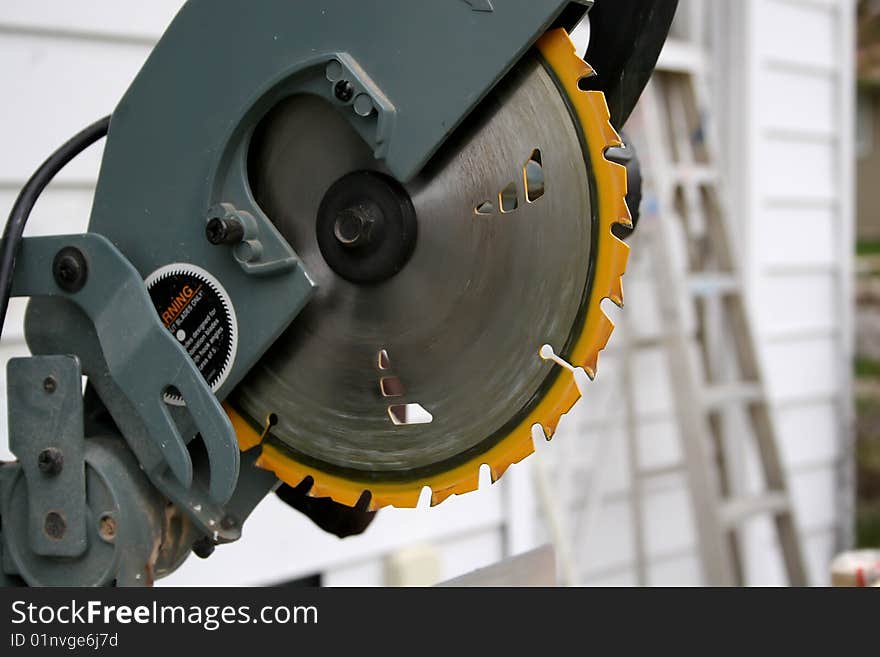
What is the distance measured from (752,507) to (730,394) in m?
0.37

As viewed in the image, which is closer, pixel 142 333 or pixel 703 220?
pixel 142 333

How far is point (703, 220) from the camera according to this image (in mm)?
3910

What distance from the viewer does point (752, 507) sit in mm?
3555

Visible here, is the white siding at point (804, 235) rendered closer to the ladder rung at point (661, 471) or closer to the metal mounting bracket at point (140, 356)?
the ladder rung at point (661, 471)

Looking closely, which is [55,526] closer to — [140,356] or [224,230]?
[140,356]

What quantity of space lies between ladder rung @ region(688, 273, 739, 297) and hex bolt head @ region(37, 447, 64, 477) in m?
2.75

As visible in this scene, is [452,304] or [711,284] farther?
[711,284]

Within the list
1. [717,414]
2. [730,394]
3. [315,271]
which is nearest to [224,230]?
[315,271]

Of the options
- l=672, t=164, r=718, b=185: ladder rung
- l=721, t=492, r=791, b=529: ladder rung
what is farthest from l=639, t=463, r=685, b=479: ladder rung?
l=672, t=164, r=718, b=185: ladder rung

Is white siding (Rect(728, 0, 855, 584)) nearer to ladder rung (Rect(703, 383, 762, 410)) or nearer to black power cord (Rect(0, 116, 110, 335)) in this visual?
ladder rung (Rect(703, 383, 762, 410))
